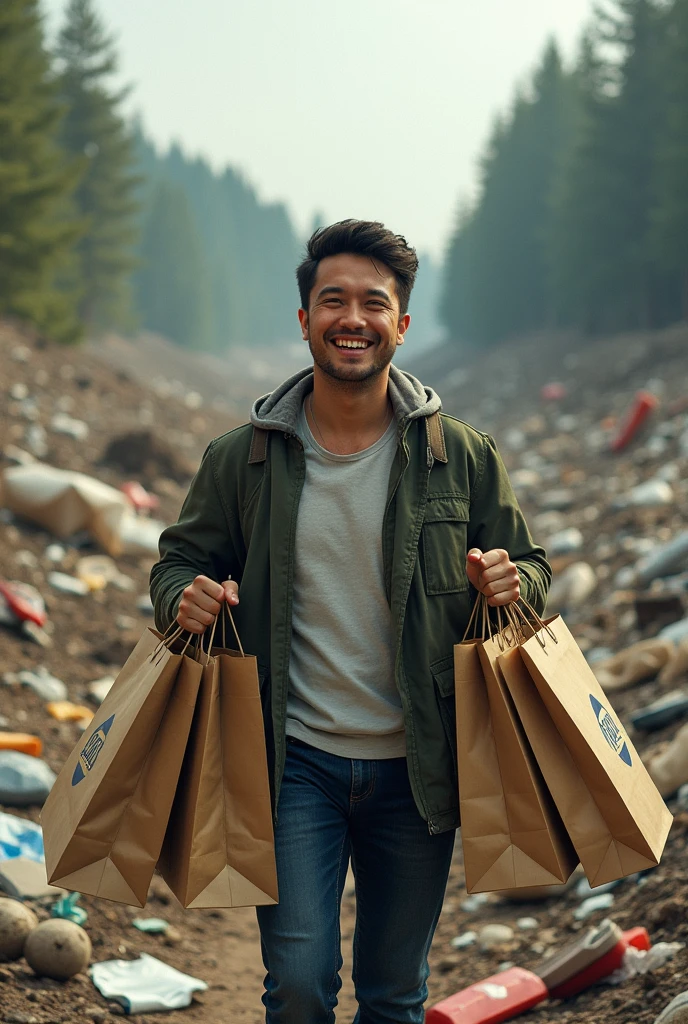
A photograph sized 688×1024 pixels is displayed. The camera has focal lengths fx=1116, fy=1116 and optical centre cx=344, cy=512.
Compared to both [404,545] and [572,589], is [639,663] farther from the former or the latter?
[404,545]

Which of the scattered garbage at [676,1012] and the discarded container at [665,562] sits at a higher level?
the discarded container at [665,562]

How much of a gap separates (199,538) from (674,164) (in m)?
30.1

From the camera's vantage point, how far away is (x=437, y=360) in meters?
62.6

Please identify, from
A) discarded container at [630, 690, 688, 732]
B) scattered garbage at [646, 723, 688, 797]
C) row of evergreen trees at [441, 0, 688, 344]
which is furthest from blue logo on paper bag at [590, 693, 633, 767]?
row of evergreen trees at [441, 0, 688, 344]

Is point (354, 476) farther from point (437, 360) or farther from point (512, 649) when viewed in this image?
point (437, 360)

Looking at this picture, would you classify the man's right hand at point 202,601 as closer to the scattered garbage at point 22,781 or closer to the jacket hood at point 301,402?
the jacket hood at point 301,402

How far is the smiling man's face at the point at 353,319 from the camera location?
264 cm

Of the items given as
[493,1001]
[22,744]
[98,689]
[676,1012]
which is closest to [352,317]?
[676,1012]

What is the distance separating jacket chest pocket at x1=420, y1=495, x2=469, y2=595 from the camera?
2633mm

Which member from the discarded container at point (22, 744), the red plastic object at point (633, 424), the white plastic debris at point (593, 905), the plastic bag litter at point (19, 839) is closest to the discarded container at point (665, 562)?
the white plastic debris at point (593, 905)

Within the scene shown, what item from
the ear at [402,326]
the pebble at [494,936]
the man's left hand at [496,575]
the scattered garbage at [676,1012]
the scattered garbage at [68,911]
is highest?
the ear at [402,326]

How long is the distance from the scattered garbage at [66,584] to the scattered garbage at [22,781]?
3835mm

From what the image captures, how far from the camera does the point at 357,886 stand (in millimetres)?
2822

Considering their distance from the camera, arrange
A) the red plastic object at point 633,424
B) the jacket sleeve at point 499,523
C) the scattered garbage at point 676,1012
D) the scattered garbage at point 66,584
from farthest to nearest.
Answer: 1. the red plastic object at point 633,424
2. the scattered garbage at point 66,584
3. the scattered garbage at point 676,1012
4. the jacket sleeve at point 499,523
